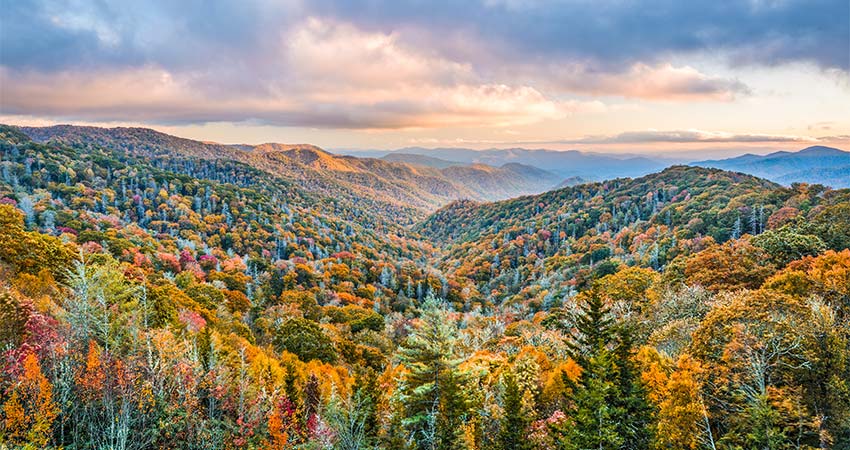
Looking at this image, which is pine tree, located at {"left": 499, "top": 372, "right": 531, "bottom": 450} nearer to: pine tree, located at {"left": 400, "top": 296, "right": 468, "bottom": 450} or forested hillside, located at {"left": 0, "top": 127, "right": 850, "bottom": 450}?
forested hillside, located at {"left": 0, "top": 127, "right": 850, "bottom": 450}

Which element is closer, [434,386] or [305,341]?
[434,386]

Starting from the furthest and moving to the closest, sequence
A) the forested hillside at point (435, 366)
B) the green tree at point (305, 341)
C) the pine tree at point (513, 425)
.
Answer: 1. the green tree at point (305, 341)
2. the pine tree at point (513, 425)
3. the forested hillside at point (435, 366)

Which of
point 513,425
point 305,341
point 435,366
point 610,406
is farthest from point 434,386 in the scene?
point 305,341

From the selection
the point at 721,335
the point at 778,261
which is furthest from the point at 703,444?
the point at 778,261

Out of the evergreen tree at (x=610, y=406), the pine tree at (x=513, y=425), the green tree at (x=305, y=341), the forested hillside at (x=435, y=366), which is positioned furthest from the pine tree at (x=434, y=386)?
the green tree at (x=305, y=341)

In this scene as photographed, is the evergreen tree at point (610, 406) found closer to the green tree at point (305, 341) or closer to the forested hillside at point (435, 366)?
the forested hillside at point (435, 366)

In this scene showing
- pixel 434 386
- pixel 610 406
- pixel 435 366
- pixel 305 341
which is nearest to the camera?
pixel 610 406

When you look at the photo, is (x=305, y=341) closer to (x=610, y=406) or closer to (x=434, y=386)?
(x=434, y=386)

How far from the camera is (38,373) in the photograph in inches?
785

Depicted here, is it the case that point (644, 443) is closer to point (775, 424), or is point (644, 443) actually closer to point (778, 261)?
point (775, 424)

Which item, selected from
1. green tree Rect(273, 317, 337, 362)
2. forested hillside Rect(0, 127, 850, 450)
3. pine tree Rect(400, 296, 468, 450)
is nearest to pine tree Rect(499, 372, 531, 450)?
forested hillside Rect(0, 127, 850, 450)

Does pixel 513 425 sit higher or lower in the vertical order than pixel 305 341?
higher

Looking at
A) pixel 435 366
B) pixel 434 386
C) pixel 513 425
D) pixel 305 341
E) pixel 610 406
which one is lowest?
pixel 305 341

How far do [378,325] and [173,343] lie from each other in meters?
40.2
